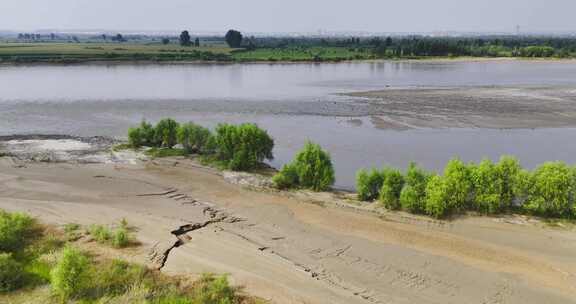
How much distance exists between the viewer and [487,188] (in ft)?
57.2

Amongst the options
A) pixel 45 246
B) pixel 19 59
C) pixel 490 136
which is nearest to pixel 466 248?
pixel 45 246

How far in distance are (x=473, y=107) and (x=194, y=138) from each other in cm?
2524

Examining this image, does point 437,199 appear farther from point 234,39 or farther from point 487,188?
point 234,39

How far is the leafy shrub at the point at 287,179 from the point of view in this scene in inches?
814

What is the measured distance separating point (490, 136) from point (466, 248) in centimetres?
1800

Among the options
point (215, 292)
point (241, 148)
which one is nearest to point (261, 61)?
point (241, 148)

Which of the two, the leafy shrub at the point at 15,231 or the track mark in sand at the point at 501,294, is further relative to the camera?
the leafy shrub at the point at 15,231

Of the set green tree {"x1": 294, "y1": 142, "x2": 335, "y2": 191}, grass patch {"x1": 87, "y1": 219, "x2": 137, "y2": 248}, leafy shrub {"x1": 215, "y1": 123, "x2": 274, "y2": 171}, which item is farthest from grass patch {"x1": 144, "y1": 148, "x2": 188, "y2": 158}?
grass patch {"x1": 87, "y1": 219, "x2": 137, "y2": 248}

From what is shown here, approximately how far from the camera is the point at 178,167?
23625mm

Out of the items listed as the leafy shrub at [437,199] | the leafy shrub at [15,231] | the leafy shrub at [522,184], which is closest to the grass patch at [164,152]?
the leafy shrub at [15,231]

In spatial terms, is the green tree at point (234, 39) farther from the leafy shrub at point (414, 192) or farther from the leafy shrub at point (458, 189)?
the leafy shrub at point (458, 189)

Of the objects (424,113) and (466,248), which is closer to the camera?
(466,248)

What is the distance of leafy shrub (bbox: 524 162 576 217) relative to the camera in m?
16.8

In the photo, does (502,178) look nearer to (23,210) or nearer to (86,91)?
(23,210)
